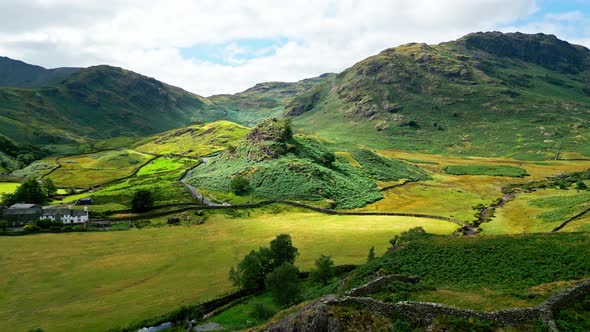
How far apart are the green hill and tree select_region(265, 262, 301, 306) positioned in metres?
65.9

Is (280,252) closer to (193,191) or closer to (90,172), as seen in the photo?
(193,191)

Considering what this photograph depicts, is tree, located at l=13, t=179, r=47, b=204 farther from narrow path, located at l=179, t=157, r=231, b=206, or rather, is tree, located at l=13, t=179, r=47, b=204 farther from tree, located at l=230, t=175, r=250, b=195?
tree, located at l=230, t=175, r=250, b=195

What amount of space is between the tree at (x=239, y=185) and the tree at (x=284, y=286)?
76644 millimetres

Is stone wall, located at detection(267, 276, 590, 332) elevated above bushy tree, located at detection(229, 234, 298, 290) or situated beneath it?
elevated above

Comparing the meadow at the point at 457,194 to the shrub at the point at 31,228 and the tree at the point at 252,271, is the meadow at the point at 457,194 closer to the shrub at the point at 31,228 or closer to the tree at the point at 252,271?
the tree at the point at 252,271

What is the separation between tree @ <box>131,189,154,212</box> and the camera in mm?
104188

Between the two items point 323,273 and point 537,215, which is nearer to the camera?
point 323,273

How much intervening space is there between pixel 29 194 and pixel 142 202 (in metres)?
41.3

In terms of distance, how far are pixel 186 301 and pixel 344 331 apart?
3171cm

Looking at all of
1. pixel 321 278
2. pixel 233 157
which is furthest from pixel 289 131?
pixel 321 278

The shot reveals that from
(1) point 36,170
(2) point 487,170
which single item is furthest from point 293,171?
(1) point 36,170

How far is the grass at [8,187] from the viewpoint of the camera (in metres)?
132

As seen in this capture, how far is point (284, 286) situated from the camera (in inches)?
1903

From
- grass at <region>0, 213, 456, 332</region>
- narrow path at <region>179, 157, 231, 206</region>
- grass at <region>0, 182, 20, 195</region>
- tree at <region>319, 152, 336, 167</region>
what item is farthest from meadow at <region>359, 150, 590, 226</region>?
grass at <region>0, 182, 20, 195</region>
